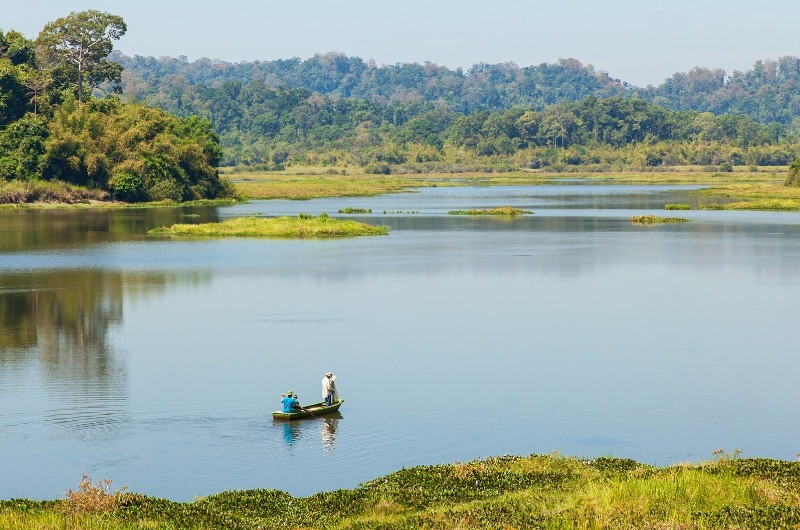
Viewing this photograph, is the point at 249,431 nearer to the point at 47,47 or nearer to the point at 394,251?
the point at 394,251

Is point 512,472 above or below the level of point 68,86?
below

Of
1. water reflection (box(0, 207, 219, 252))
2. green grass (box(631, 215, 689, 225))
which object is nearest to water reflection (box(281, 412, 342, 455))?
water reflection (box(0, 207, 219, 252))

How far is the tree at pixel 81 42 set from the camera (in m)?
130

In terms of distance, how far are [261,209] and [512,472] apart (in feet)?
306

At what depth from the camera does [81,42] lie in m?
132

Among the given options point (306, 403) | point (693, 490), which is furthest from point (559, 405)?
point (693, 490)

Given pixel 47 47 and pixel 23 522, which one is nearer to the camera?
pixel 23 522

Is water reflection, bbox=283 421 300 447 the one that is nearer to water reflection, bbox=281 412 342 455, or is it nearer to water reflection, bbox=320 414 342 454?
water reflection, bbox=281 412 342 455

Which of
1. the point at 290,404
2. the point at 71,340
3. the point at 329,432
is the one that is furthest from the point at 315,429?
the point at 71,340

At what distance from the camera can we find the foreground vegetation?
17.4m

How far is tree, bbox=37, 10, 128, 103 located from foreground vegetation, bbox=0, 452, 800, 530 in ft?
384

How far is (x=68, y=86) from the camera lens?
131 meters

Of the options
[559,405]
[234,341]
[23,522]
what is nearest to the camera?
[23,522]

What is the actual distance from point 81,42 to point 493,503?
123088 mm
